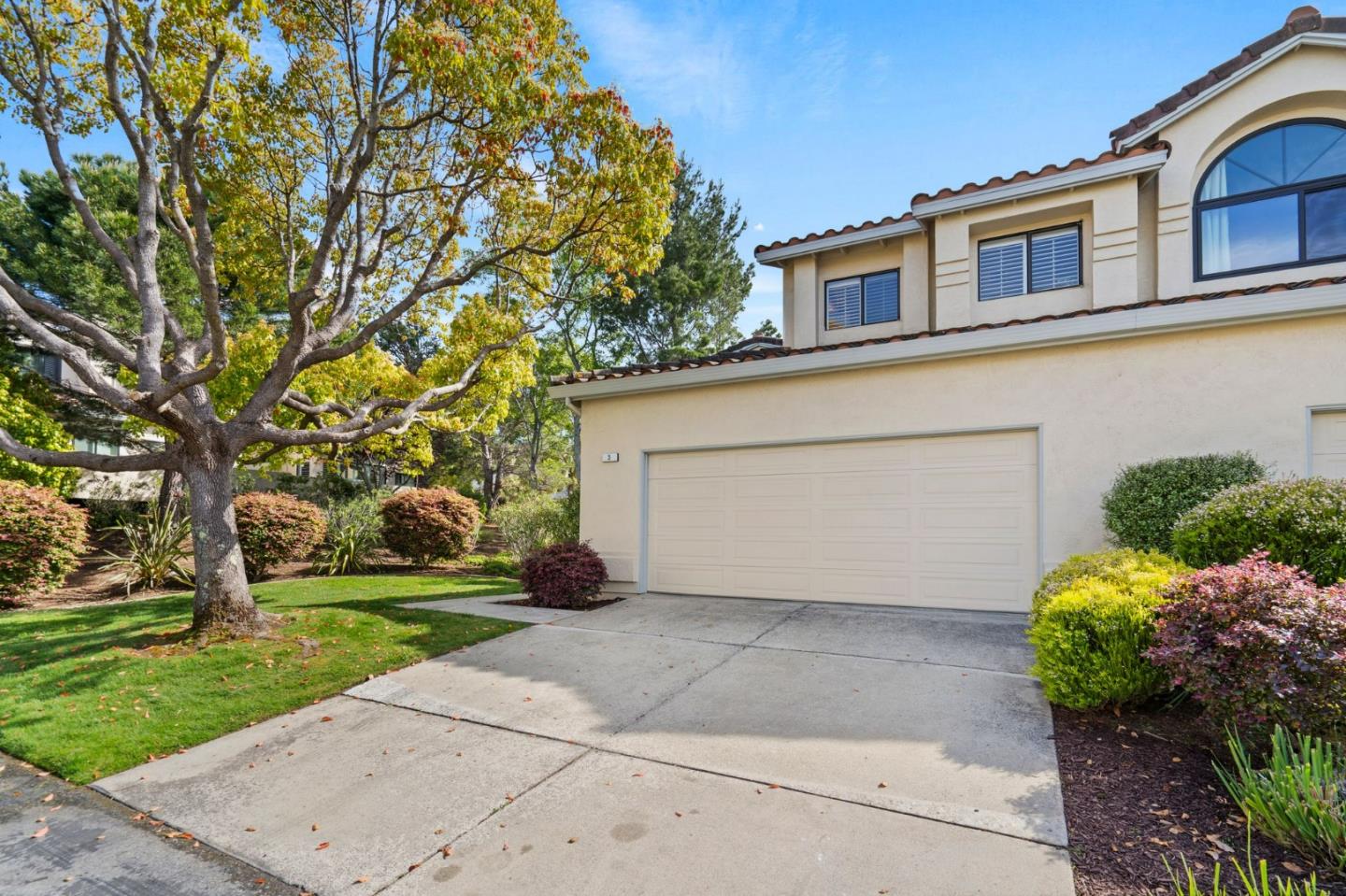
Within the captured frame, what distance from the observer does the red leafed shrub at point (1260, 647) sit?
10.5ft

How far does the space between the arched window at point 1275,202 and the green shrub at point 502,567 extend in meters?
13.3

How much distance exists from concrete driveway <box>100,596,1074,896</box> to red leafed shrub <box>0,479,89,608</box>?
25.6ft

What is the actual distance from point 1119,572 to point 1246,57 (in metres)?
9.32

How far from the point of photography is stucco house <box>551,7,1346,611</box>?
6855mm

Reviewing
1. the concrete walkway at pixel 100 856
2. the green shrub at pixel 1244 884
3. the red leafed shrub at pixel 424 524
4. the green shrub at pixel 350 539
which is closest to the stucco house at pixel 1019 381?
the green shrub at pixel 1244 884

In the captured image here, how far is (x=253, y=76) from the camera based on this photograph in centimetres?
781

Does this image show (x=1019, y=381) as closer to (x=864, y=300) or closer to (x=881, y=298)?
(x=881, y=298)

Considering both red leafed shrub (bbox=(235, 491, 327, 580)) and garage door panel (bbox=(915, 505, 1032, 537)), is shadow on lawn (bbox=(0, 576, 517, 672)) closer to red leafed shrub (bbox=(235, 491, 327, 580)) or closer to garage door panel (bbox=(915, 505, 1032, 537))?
red leafed shrub (bbox=(235, 491, 327, 580))

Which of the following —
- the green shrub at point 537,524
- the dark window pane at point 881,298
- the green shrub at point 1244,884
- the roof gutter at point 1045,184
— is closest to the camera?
the green shrub at point 1244,884

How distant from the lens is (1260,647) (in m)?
3.36

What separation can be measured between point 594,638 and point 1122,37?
1029cm

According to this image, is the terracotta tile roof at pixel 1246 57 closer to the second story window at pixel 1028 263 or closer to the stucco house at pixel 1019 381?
the stucco house at pixel 1019 381

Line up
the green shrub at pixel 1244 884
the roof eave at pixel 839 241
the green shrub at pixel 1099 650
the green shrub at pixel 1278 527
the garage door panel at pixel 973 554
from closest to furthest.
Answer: the green shrub at pixel 1244 884 < the green shrub at pixel 1099 650 < the green shrub at pixel 1278 527 < the garage door panel at pixel 973 554 < the roof eave at pixel 839 241

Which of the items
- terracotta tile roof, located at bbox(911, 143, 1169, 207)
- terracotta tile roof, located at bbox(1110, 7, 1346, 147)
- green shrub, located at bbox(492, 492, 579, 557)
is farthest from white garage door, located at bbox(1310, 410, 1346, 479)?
green shrub, located at bbox(492, 492, 579, 557)
